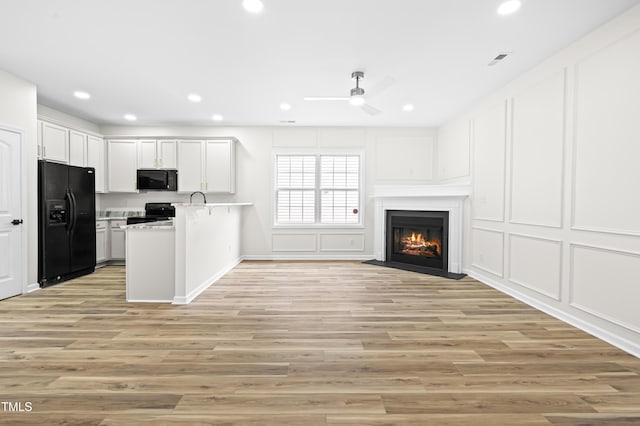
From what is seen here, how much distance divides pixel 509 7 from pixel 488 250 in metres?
3.19

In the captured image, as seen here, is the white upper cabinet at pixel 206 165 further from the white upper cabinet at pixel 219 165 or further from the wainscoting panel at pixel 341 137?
the wainscoting panel at pixel 341 137

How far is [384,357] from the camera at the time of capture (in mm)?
2338

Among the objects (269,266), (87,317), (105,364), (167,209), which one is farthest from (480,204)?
(167,209)

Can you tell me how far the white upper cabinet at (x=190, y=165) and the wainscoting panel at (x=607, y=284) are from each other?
231 inches

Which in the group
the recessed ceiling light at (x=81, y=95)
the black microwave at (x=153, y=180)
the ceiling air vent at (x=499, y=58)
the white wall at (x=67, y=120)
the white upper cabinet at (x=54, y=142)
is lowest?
the black microwave at (x=153, y=180)

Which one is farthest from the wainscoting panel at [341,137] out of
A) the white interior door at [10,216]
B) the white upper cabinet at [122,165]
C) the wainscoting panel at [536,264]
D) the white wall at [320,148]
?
the white interior door at [10,216]

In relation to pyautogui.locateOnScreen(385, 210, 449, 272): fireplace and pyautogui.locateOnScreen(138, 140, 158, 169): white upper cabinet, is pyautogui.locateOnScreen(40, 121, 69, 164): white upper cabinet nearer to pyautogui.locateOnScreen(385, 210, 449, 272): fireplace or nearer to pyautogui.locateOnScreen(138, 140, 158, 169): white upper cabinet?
pyautogui.locateOnScreen(138, 140, 158, 169): white upper cabinet

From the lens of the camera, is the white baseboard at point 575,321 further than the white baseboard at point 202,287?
No

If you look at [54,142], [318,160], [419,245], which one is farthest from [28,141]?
[419,245]

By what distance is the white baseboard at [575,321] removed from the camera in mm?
2467

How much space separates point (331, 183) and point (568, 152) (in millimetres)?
4118

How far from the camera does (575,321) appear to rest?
2.97 metres

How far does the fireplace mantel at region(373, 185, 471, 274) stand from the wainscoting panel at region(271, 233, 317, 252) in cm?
136

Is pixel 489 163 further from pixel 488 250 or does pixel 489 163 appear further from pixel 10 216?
pixel 10 216
